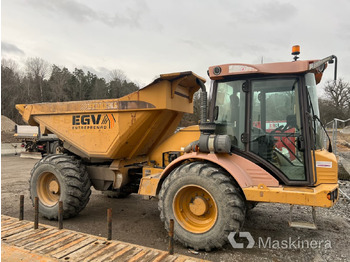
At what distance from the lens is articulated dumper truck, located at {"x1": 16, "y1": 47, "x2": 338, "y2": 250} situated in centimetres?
357

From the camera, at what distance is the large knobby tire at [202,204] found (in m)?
3.54

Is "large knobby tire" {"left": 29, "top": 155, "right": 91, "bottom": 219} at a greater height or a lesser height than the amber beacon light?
lesser

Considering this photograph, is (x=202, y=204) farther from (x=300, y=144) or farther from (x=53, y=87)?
(x=53, y=87)

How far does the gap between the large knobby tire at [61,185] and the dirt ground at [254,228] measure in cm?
29

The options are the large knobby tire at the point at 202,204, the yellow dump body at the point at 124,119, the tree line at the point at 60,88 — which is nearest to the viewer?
the large knobby tire at the point at 202,204

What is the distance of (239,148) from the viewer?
393 cm

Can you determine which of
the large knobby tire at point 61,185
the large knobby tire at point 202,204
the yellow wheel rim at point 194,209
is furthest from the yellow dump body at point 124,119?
the yellow wheel rim at point 194,209

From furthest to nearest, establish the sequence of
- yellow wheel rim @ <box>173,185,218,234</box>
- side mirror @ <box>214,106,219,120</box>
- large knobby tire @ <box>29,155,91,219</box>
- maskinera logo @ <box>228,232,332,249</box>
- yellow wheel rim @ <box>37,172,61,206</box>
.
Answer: yellow wheel rim @ <box>37,172,61,206</box>, large knobby tire @ <box>29,155,91,219</box>, side mirror @ <box>214,106,219,120</box>, maskinera logo @ <box>228,232,332,249</box>, yellow wheel rim @ <box>173,185,218,234</box>

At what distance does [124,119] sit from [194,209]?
1979mm

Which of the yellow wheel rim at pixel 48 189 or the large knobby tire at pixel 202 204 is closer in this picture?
the large knobby tire at pixel 202 204

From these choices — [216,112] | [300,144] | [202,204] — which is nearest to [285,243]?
[202,204]

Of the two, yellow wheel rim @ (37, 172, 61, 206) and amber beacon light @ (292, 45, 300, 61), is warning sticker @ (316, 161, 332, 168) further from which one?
yellow wheel rim @ (37, 172, 61, 206)

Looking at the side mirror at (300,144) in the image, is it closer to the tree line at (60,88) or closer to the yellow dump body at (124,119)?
the yellow dump body at (124,119)

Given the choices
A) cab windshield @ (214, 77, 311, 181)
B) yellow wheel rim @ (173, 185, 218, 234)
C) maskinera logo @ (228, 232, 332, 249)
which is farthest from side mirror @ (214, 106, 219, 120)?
maskinera logo @ (228, 232, 332, 249)
